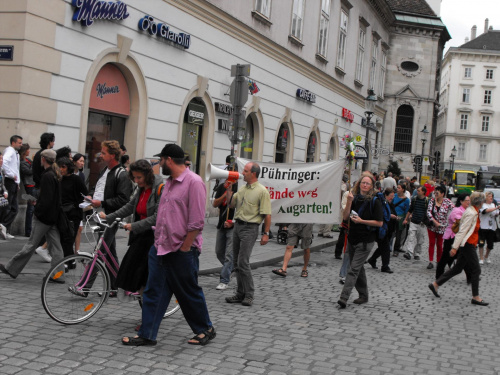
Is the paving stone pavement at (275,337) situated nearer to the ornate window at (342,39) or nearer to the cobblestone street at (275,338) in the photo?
the cobblestone street at (275,338)

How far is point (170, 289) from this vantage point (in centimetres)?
592

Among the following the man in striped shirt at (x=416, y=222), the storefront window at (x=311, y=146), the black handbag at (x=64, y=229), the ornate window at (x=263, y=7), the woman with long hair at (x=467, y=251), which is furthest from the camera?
the storefront window at (x=311, y=146)

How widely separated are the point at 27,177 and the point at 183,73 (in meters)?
5.83

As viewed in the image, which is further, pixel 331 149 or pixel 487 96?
pixel 487 96

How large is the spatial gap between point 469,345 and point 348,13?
23935 mm

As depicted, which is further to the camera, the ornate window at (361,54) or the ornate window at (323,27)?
the ornate window at (361,54)

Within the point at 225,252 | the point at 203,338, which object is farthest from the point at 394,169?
the point at 203,338

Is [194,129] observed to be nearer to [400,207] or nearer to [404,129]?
[400,207]

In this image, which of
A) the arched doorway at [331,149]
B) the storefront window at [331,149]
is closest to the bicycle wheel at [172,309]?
the arched doorway at [331,149]

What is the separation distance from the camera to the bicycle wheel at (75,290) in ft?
20.3

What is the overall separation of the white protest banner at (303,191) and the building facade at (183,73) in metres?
4.37

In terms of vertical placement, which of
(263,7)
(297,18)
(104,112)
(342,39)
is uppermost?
(342,39)

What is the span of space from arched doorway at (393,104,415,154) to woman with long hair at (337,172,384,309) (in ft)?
129

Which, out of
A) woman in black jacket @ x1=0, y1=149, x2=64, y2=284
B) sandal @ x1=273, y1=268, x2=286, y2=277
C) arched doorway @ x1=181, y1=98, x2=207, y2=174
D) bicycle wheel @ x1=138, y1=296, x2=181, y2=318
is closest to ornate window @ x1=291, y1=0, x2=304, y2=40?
arched doorway @ x1=181, y1=98, x2=207, y2=174
